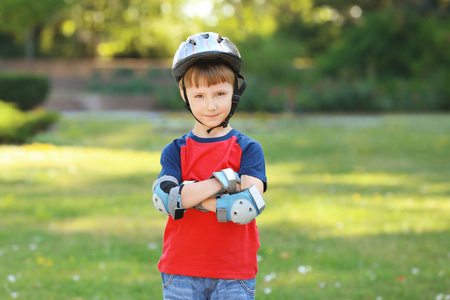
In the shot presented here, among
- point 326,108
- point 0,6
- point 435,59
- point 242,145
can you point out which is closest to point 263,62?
point 326,108

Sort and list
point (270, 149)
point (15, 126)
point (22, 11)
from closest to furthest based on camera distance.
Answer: point (270, 149)
point (15, 126)
point (22, 11)

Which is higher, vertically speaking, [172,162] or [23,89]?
[23,89]

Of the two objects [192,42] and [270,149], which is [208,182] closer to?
[192,42]

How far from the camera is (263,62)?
25547 millimetres

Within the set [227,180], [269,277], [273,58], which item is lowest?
[227,180]

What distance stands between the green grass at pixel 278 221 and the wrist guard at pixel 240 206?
231cm

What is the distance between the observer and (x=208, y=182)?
2.62 meters

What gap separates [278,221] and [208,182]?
4667 mm

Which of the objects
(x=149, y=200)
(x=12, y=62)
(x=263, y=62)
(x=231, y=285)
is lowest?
(x=231, y=285)

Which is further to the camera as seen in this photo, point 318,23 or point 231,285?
point 318,23

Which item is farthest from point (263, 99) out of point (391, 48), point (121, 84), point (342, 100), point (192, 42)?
point (192, 42)

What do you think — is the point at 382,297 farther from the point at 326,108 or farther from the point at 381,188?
the point at 326,108

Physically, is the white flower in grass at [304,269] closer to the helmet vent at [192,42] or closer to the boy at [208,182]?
the boy at [208,182]

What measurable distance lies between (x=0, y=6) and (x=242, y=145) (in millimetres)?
24203
